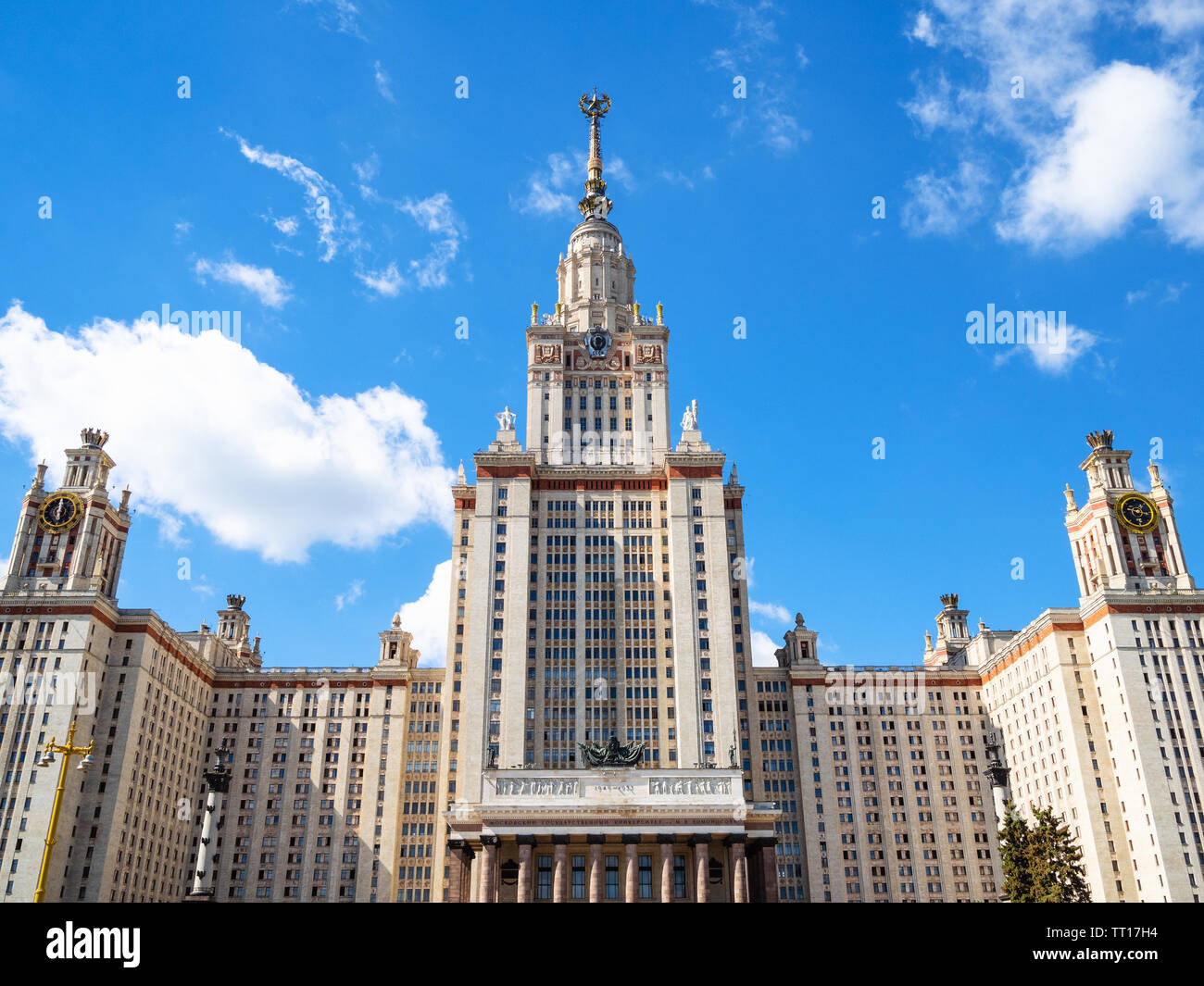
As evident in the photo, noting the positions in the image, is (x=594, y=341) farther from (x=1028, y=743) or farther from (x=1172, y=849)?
(x=1172, y=849)

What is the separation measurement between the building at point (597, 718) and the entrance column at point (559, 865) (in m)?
0.27

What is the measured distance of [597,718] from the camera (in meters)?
124

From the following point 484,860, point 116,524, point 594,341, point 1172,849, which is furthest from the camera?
point 594,341

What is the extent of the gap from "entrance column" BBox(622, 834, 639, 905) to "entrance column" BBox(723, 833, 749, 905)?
958 centimetres

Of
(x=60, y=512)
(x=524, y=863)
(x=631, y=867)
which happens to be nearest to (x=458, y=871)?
(x=524, y=863)

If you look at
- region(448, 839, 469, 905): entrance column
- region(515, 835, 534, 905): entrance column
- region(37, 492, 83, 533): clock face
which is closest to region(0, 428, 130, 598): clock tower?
region(37, 492, 83, 533): clock face

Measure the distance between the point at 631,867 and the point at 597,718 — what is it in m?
27.7

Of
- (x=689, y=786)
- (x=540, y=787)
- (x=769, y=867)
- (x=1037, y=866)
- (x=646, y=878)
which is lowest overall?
(x=1037, y=866)

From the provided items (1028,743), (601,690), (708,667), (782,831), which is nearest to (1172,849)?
(1028,743)

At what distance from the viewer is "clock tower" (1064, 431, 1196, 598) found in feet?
409

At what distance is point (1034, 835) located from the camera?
87062 millimetres

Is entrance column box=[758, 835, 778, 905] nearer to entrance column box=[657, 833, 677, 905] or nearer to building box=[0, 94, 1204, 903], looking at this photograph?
building box=[0, 94, 1204, 903]

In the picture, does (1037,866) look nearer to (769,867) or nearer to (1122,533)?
(769,867)
